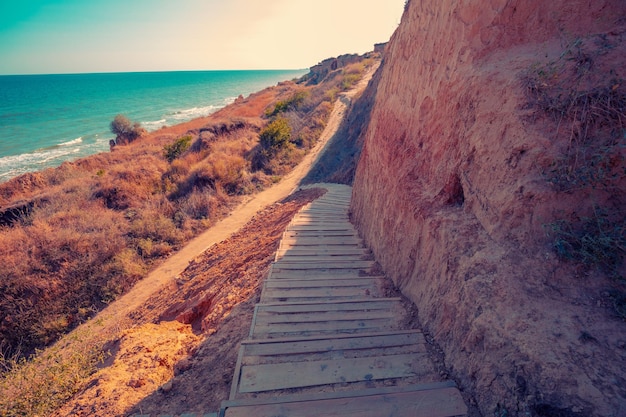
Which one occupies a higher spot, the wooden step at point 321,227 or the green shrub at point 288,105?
the green shrub at point 288,105

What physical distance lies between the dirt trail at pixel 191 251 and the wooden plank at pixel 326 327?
414cm

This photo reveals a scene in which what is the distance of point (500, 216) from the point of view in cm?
330

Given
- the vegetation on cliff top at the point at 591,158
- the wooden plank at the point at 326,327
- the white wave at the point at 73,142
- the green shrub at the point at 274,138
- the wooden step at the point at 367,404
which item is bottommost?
the white wave at the point at 73,142

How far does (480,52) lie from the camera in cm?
416

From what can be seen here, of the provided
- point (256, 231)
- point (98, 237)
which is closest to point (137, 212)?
point (98, 237)

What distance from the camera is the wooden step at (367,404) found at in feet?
8.43

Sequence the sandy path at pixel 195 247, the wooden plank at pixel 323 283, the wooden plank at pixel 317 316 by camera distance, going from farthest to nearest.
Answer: the sandy path at pixel 195 247 → the wooden plank at pixel 323 283 → the wooden plank at pixel 317 316

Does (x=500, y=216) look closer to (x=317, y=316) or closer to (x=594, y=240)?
(x=594, y=240)

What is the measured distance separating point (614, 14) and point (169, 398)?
21.3 feet

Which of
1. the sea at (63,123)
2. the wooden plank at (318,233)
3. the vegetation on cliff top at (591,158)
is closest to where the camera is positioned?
the vegetation on cliff top at (591,158)

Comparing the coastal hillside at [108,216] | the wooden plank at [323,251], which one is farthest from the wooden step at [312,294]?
the coastal hillside at [108,216]

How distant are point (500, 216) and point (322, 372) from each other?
243 cm

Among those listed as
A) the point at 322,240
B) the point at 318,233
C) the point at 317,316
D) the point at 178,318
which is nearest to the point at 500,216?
the point at 317,316

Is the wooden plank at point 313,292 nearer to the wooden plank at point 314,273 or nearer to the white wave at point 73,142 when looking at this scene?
the wooden plank at point 314,273
